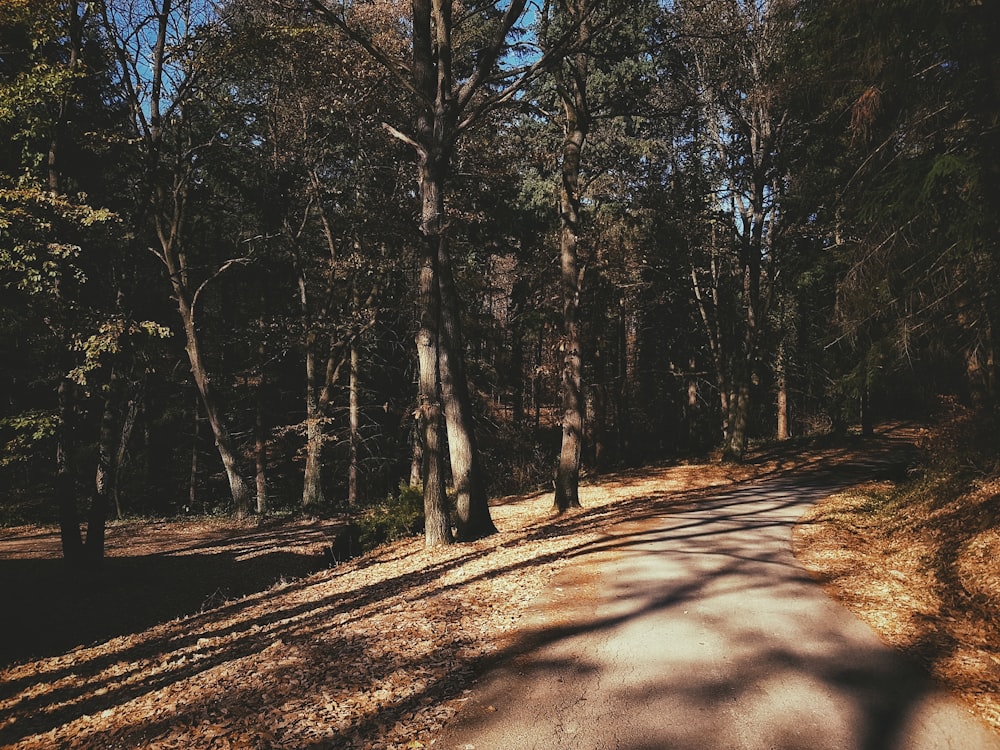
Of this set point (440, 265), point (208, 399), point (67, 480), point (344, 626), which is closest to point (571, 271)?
point (440, 265)

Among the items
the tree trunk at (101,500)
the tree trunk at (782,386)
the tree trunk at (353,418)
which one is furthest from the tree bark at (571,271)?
the tree trunk at (782,386)

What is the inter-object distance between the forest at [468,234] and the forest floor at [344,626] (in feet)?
5.14

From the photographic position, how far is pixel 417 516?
12.9m

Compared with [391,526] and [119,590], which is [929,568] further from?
[119,590]

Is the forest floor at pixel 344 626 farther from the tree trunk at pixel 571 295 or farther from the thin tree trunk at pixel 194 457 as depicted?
the thin tree trunk at pixel 194 457

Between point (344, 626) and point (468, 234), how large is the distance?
53.0ft

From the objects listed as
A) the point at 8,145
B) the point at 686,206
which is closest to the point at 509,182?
the point at 686,206

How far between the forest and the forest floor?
1568 mm

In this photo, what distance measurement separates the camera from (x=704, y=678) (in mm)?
4578

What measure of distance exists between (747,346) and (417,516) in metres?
11.9

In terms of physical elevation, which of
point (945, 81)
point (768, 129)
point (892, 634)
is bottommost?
point (892, 634)

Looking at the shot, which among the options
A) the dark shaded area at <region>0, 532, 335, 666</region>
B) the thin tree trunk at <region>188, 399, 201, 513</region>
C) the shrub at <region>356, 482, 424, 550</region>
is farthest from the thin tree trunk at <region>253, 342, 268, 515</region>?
the shrub at <region>356, 482, 424, 550</region>

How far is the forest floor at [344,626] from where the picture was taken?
451cm

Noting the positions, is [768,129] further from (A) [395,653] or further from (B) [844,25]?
(A) [395,653]
